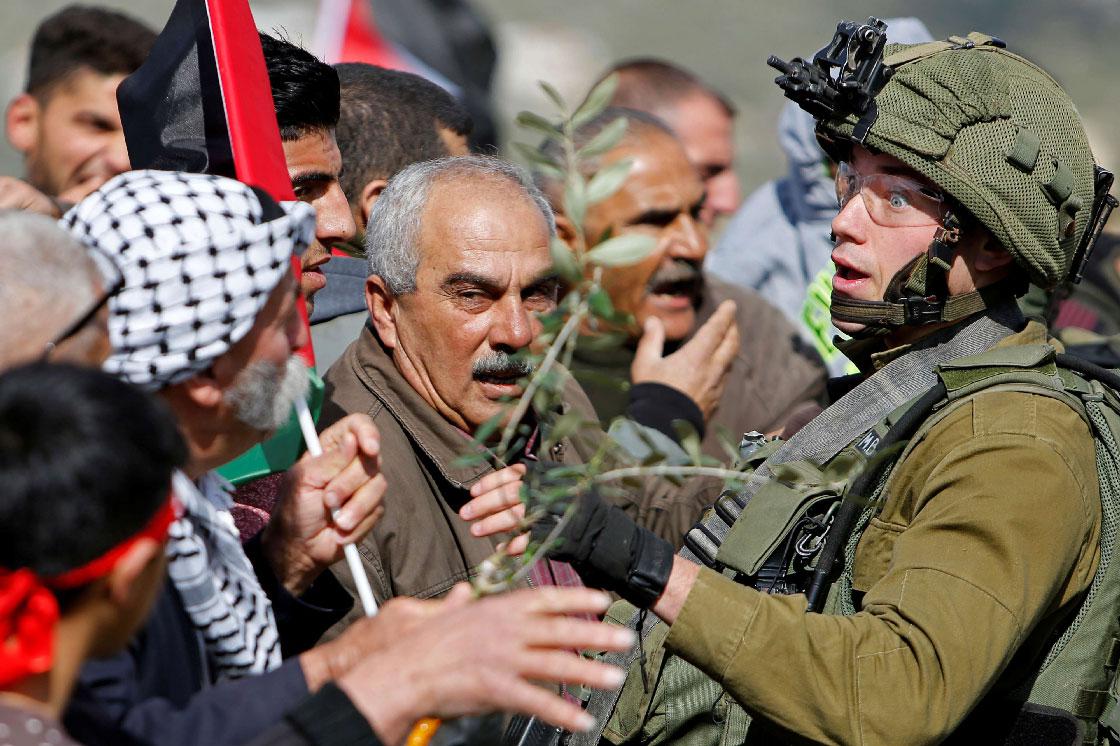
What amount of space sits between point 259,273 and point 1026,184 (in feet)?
6.58

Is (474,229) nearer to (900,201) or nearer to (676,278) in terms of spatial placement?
(900,201)

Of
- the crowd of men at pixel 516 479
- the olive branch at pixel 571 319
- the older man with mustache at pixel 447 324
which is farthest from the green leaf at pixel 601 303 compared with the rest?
the older man with mustache at pixel 447 324

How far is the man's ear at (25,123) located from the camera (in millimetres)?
5432

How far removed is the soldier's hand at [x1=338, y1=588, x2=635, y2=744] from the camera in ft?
7.14

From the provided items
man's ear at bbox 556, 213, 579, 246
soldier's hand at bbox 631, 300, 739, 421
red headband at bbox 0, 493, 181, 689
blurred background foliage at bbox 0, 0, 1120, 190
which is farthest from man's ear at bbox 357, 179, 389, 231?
blurred background foliage at bbox 0, 0, 1120, 190

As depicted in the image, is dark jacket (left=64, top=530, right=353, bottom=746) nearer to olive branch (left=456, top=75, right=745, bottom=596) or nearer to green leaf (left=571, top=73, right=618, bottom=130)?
olive branch (left=456, top=75, right=745, bottom=596)

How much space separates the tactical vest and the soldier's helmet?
365 mm

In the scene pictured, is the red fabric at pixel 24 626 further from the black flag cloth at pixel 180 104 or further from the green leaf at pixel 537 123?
the black flag cloth at pixel 180 104

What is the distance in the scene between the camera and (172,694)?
2512 millimetres

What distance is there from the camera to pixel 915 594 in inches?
114

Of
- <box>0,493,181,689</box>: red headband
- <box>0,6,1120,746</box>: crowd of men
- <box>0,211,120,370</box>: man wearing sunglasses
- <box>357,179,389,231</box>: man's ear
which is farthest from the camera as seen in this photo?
<box>357,179,389,231</box>: man's ear

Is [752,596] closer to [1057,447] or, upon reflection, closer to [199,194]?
[1057,447]

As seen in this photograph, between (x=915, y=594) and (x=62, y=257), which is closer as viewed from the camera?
(x=62, y=257)

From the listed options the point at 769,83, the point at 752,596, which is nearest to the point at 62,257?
the point at 752,596
